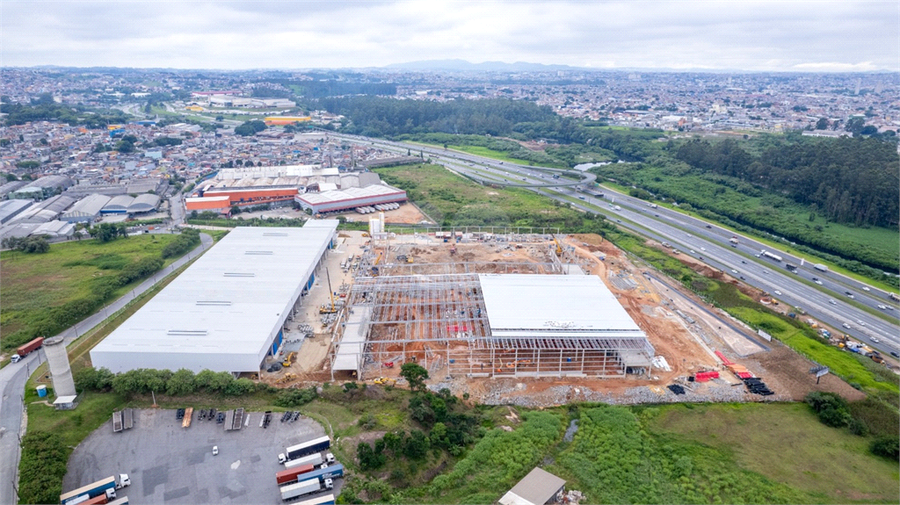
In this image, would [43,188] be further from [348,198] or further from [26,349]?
[26,349]

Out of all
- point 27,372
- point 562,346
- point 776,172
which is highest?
point 776,172

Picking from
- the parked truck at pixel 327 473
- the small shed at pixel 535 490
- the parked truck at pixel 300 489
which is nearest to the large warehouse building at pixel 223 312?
the parked truck at pixel 327 473

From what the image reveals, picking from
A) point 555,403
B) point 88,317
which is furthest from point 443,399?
point 88,317

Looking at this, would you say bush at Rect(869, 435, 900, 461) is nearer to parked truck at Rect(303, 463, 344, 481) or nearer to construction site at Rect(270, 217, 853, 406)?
construction site at Rect(270, 217, 853, 406)

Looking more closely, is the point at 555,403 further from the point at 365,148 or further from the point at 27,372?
the point at 365,148

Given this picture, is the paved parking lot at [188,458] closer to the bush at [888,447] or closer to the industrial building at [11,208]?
the bush at [888,447]

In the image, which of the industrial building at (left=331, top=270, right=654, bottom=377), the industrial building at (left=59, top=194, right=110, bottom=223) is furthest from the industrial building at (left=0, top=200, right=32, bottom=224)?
the industrial building at (left=331, top=270, right=654, bottom=377)

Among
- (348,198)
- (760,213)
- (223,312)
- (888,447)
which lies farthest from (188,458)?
(760,213)
